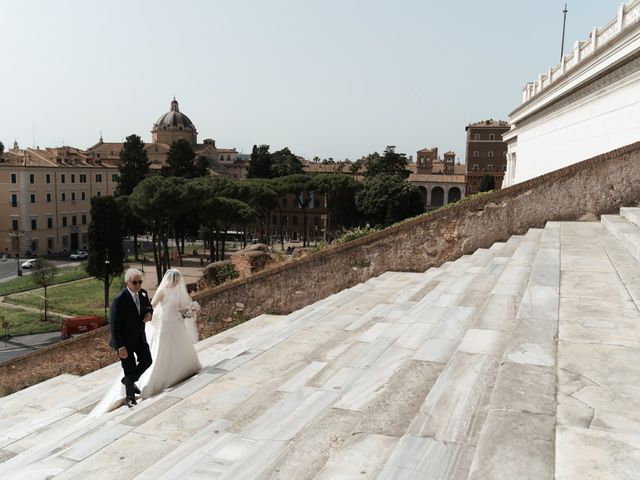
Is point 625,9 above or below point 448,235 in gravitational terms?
above

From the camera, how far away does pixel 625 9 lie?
32.6 feet

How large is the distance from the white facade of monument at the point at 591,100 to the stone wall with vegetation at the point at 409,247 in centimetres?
173

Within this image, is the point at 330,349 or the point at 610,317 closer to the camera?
the point at 610,317

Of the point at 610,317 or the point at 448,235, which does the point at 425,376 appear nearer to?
the point at 610,317

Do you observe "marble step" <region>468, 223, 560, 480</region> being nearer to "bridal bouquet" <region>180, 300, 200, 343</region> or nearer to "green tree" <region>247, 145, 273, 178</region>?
"bridal bouquet" <region>180, 300, 200, 343</region>

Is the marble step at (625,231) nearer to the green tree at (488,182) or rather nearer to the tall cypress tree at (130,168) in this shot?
the tall cypress tree at (130,168)

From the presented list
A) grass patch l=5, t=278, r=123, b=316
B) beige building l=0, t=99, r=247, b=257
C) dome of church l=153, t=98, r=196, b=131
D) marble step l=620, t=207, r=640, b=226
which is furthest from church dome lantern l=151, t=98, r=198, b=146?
marble step l=620, t=207, r=640, b=226

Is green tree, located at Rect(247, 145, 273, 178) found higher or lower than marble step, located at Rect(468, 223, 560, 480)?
higher

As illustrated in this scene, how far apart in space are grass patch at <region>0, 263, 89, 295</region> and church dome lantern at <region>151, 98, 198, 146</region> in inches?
2466

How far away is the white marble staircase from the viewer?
224 cm

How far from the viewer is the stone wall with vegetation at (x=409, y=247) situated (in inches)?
326

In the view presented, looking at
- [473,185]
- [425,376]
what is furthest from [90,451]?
[473,185]

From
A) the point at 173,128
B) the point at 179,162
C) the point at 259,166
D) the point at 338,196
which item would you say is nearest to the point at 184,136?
the point at 173,128

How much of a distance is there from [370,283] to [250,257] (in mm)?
4666
